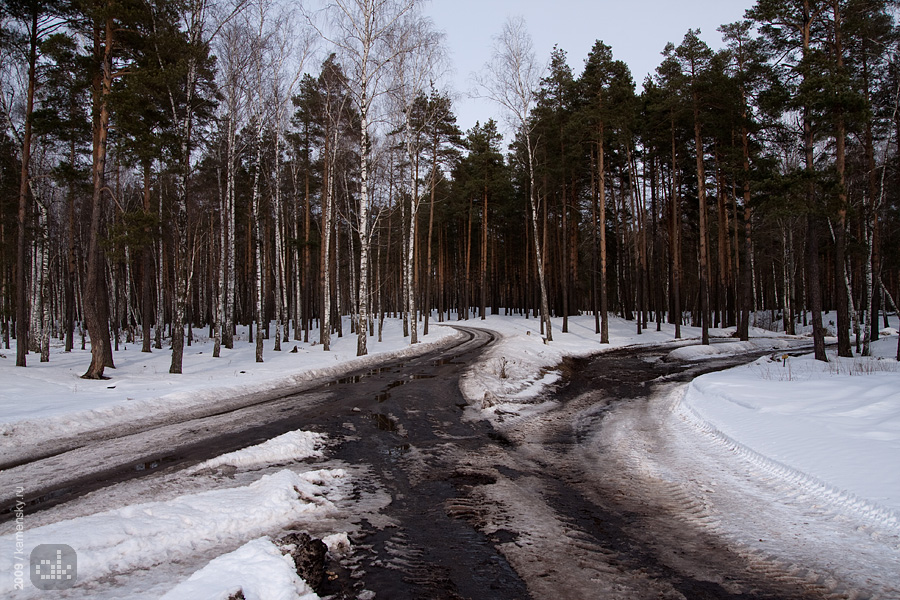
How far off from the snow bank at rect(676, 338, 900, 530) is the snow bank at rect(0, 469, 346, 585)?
5711 mm

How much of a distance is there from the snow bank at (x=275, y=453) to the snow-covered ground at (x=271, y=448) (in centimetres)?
2

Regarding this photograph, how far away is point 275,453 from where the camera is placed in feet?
21.4

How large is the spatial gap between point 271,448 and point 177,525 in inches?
102

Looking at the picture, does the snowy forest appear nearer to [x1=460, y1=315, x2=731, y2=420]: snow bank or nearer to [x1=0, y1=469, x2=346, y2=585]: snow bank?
[x1=460, y1=315, x2=731, y2=420]: snow bank

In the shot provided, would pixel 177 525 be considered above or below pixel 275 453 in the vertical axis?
above

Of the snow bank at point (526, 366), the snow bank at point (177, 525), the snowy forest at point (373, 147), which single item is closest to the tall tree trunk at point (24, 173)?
the snowy forest at point (373, 147)

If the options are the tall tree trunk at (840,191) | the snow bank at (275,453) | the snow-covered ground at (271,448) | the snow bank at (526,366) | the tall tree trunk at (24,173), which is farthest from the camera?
the tall tree trunk at (840,191)

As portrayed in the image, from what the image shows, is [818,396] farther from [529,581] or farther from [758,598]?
[529,581]

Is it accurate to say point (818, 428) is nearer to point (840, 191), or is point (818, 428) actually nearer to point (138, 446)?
point (138, 446)

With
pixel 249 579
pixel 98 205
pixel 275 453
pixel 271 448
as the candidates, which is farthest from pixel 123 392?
pixel 249 579

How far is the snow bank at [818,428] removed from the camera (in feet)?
16.9

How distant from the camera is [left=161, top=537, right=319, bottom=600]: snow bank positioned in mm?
2943

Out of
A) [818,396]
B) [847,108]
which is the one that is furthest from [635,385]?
A: [847,108]

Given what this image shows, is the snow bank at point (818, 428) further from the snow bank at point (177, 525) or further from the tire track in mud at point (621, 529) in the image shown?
the snow bank at point (177, 525)
